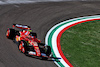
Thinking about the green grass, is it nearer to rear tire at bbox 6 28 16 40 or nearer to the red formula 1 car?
the red formula 1 car

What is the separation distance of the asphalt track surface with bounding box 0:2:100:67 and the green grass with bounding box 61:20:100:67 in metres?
1.43

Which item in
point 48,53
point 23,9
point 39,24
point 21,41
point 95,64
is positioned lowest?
point 95,64

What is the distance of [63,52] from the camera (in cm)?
1138

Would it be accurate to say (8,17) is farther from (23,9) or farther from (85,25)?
(85,25)

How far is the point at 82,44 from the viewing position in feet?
41.0

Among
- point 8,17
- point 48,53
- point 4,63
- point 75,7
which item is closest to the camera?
point 4,63

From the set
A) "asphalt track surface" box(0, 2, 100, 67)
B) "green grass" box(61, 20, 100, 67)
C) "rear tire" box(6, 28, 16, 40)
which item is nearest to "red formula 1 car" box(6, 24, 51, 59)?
"rear tire" box(6, 28, 16, 40)

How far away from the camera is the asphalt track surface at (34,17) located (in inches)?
400

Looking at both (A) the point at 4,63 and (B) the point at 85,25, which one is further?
(B) the point at 85,25

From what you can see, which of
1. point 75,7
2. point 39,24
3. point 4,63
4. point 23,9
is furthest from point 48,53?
point 75,7

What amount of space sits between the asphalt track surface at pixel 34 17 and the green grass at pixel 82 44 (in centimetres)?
143

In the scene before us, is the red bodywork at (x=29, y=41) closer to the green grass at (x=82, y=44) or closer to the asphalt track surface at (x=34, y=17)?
the asphalt track surface at (x=34, y=17)

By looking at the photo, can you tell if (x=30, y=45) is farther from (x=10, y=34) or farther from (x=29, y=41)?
(x=10, y=34)

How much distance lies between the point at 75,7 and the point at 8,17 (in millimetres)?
6815
